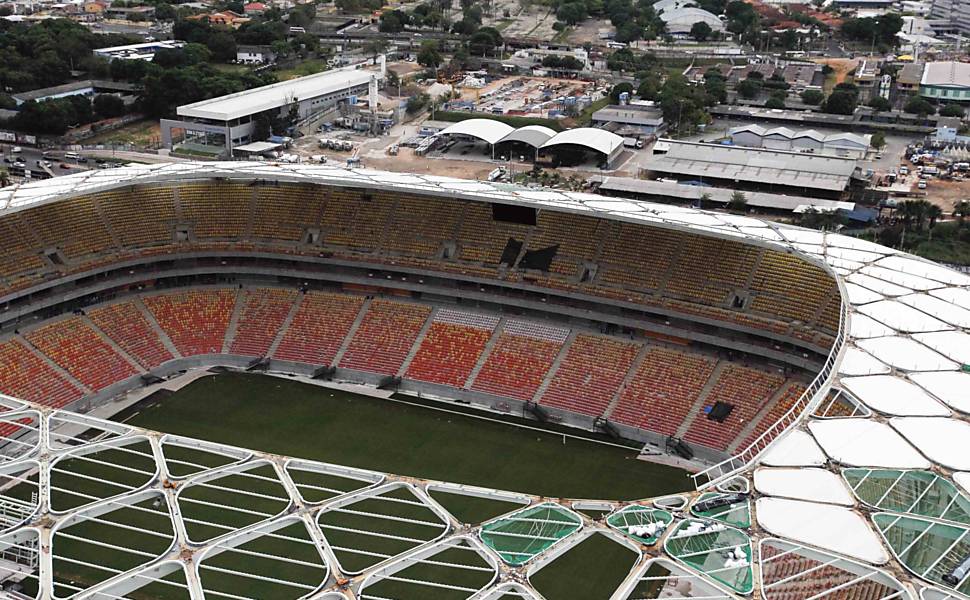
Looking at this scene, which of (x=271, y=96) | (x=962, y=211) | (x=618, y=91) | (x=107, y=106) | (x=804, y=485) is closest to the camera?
(x=804, y=485)

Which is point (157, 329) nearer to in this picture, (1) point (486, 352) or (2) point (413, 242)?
(2) point (413, 242)

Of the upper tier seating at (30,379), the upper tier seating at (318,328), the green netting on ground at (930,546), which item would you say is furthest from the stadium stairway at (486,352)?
the green netting on ground at (930,546)

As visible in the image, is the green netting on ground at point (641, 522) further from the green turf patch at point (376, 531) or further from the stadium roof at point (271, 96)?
the stadium roof at point (271, 96)

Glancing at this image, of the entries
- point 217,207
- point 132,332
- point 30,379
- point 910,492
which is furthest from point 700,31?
point 910,492

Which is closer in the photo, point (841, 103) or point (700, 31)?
point (841, 103)

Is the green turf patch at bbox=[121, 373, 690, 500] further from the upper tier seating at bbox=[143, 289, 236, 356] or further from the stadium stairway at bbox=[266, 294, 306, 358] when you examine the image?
the upper tier seating at bbox=[143, 289, 236, 356]

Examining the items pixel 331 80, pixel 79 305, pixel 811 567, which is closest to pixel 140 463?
pixel 79 305
